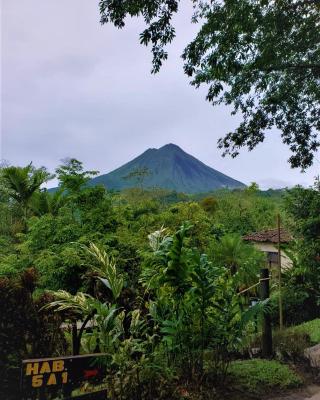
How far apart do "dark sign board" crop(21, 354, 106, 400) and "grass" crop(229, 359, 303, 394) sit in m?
1.64

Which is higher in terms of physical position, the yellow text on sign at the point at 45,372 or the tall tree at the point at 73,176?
the tall tree at the point at 73,176

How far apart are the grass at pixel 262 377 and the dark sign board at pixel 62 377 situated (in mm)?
1636

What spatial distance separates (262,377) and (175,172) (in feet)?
497

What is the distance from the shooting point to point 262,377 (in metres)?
4.88

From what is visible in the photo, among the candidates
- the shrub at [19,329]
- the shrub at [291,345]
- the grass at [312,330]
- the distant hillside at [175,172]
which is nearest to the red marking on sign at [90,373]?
the shrub at [19,329]

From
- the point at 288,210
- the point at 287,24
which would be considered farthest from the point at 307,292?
the point at 287,24

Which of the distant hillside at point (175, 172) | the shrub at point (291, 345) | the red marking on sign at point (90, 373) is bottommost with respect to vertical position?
the shrub at point (291, 345)

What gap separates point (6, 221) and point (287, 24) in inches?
609

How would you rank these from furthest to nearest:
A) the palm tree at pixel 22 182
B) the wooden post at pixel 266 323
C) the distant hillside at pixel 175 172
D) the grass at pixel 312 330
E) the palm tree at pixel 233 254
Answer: the distant hillside at pixel 175 172 → the palm tree at pixel 22 182 → the palm tree at pixel 233 254 → the grass at pixel 312 330 → the wooden post at pixel 266 323

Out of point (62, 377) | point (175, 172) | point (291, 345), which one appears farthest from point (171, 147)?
point (62, 377)

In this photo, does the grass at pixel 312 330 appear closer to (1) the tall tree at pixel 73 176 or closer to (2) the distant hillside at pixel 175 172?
(1) the tall tree at pixel 73 176

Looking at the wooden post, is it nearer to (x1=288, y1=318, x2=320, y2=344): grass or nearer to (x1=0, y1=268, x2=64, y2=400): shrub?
(x1=288, y1=318, x2=320, y2=344): grass

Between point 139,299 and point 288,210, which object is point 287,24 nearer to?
point 288,210

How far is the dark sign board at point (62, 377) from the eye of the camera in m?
3.58
